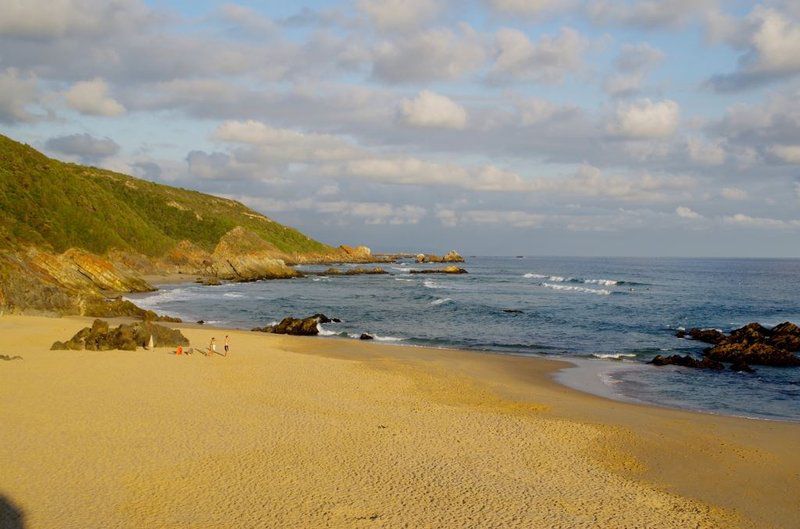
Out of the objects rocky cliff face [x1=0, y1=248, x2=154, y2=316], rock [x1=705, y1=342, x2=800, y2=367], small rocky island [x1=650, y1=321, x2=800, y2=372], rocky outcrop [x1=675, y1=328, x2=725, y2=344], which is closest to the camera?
small rocky island [x1=650, y1=321, x2=800, y2=372]

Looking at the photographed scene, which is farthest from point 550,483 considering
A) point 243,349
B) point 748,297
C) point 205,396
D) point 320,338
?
point 748,297

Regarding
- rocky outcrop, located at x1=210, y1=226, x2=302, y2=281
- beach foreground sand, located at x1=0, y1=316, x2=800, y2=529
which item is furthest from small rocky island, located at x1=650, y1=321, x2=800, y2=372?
rocky outcrop, located at x1=210, y1=226, x2=302, y2=281

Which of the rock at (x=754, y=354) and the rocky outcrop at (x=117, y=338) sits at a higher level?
the rocky outcrop at (x=117, y=338)

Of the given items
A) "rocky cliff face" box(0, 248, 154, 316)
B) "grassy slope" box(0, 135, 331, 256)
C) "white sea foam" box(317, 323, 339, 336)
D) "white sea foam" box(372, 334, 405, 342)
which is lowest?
"white sea foam" box(372, 334, 405, 342)

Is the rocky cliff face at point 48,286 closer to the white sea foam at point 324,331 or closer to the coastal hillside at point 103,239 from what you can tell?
the coastal hillside at point 103,239

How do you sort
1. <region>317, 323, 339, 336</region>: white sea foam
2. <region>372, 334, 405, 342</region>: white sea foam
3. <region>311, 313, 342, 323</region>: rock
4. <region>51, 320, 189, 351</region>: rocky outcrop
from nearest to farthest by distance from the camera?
1. <region>51, 320, 189, 351</region>: rocky outcrop
2. <region>372, 334, 405, 342</region>: white sea foam
3. <region>317, 323, 339, 336</region>: white sea foam
4. <region>311, 313, 342, 323</region>: rock

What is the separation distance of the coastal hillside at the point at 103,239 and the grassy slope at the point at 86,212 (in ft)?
0.56

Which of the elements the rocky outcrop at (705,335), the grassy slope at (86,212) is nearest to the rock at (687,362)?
the rocky outcrop at (705,335)

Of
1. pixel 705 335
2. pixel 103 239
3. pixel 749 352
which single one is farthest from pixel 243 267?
pixel 749 352

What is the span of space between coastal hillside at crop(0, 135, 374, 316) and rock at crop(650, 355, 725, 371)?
106 ft

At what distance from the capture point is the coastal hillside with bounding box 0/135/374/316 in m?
38.5

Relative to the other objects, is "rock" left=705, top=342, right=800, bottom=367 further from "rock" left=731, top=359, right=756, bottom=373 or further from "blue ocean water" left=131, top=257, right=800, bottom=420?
"blue ocean water" left=131, top=257, right=800, bottom=420

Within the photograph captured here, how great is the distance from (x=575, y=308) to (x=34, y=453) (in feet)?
153

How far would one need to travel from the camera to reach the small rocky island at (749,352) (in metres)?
27.1
